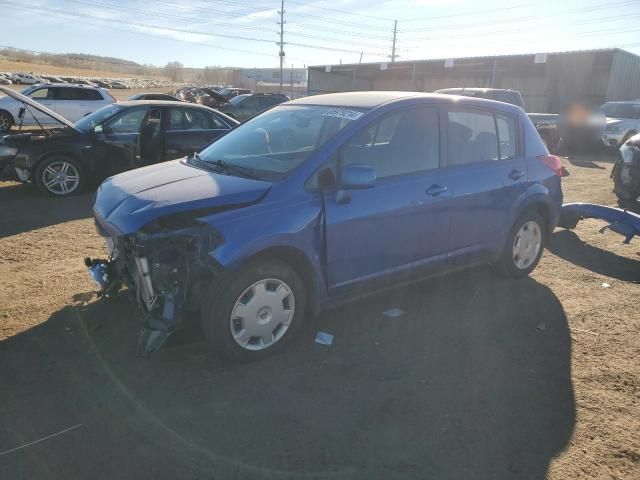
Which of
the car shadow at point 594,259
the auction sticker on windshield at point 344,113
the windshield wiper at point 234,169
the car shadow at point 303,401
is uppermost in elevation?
the auction sticker on windshield at point 344,113

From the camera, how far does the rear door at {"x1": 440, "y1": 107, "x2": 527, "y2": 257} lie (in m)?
4.21

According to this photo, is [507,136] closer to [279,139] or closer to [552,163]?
[552,163]

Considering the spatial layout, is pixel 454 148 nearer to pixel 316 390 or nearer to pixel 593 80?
pixel 316 390

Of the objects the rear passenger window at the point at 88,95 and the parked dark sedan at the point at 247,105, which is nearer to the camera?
the rear passenger window at the point at 88,95

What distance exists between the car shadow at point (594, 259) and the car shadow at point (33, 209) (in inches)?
253

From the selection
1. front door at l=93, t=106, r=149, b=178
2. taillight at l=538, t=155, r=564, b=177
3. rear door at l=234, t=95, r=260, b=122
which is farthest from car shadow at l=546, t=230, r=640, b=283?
rear door at l=234, t=95, r=260, b=122

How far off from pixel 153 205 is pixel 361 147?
5.11ft

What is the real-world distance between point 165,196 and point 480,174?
273cm

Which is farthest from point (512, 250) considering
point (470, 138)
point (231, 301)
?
point (231, 301)

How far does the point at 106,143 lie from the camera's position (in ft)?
26.8

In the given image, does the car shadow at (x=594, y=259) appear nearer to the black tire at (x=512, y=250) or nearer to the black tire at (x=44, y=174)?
the black tire at (x=512, y=250)

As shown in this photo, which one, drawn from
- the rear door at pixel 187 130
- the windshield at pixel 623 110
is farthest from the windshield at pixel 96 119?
the windshield at pixel 623 110

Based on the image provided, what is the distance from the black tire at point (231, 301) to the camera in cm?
309

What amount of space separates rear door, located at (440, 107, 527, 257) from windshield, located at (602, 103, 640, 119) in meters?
14.6
